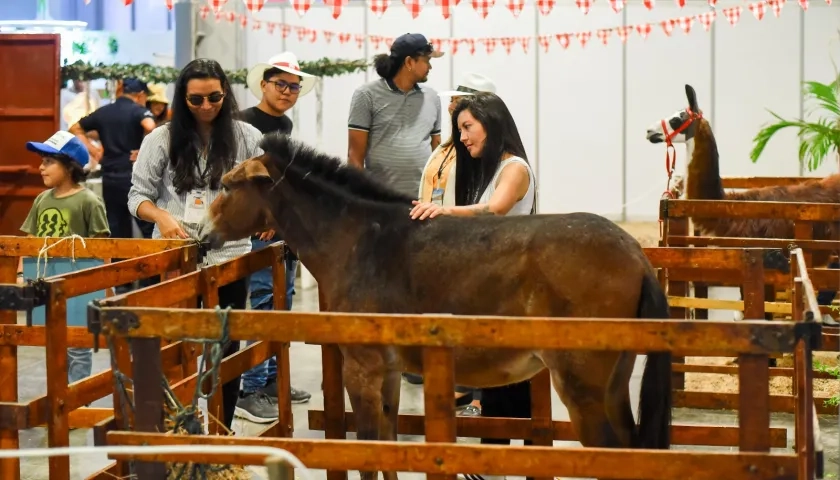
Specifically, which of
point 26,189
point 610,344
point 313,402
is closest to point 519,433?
point 610,344

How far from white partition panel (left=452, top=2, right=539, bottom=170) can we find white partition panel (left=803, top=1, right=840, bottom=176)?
3.63 metres

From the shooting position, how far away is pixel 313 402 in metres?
6.21

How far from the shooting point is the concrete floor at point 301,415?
4883 mm

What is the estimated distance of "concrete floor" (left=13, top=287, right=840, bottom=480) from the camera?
4883 millimetres

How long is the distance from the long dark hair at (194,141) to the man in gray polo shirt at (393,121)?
59.2 inches

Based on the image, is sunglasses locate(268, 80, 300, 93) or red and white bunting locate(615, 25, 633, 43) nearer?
sunglasses locate(268, 80, 300, 93)

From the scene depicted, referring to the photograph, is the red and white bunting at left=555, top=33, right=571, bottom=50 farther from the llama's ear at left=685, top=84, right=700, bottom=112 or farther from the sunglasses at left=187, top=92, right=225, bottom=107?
the sunglasses at left=187, top=92, right=225, bottom=107

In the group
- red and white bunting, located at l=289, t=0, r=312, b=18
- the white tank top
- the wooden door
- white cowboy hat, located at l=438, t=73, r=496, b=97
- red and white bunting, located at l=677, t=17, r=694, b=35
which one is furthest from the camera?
red and white bunting, located at l=677, t=17, r=694, b=35

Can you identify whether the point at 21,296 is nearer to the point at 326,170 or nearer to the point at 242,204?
the point at 242,204

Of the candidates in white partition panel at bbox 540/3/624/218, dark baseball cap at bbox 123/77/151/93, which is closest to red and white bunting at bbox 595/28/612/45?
white partition panel at bbox 540/3/624/218

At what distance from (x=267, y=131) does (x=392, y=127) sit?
0.74 meters

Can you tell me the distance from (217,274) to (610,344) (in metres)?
1.77

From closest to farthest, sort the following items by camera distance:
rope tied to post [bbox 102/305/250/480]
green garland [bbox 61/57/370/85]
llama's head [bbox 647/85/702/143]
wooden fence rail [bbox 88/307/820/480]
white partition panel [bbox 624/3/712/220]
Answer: wooden fence rail [bbox 88/307/820/480] → rope tied to post [bbox 102/305/250/480] → llama's head [bbox 647/85/702/143] → green garland [bbox 61/57/370/85] → white partition panel [bbox 624/3/712/220]

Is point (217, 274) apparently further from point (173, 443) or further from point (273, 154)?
point (173, 443)
